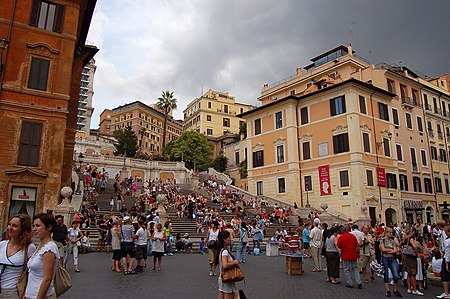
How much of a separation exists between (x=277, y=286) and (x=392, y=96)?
32.2m

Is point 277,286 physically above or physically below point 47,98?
below

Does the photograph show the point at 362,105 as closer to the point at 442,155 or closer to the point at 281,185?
the point at 281,185

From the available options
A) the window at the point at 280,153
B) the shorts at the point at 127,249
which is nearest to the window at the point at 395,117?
the window at the point at 280,153

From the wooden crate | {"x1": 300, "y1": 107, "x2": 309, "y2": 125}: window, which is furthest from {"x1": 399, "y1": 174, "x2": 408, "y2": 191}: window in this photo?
the wooden crate

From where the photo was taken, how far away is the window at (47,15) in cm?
2030

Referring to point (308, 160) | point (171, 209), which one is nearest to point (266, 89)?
point (308, 160)

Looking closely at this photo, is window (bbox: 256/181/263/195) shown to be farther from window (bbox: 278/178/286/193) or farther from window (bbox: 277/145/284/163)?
window (bbox: 277/145/284/163)

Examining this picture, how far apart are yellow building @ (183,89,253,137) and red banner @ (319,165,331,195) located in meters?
49.0

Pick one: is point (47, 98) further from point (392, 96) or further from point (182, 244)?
point (392, 96)

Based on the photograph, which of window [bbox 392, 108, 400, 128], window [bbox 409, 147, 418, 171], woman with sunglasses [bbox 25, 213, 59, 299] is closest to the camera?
woman with sunglasses [bbox 25, 213, 59, 299]

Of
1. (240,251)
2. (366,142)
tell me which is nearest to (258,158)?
(366,142)

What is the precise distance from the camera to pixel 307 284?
10.6 m

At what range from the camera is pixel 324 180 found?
110 feet

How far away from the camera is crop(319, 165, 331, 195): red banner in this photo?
33.2 metres
